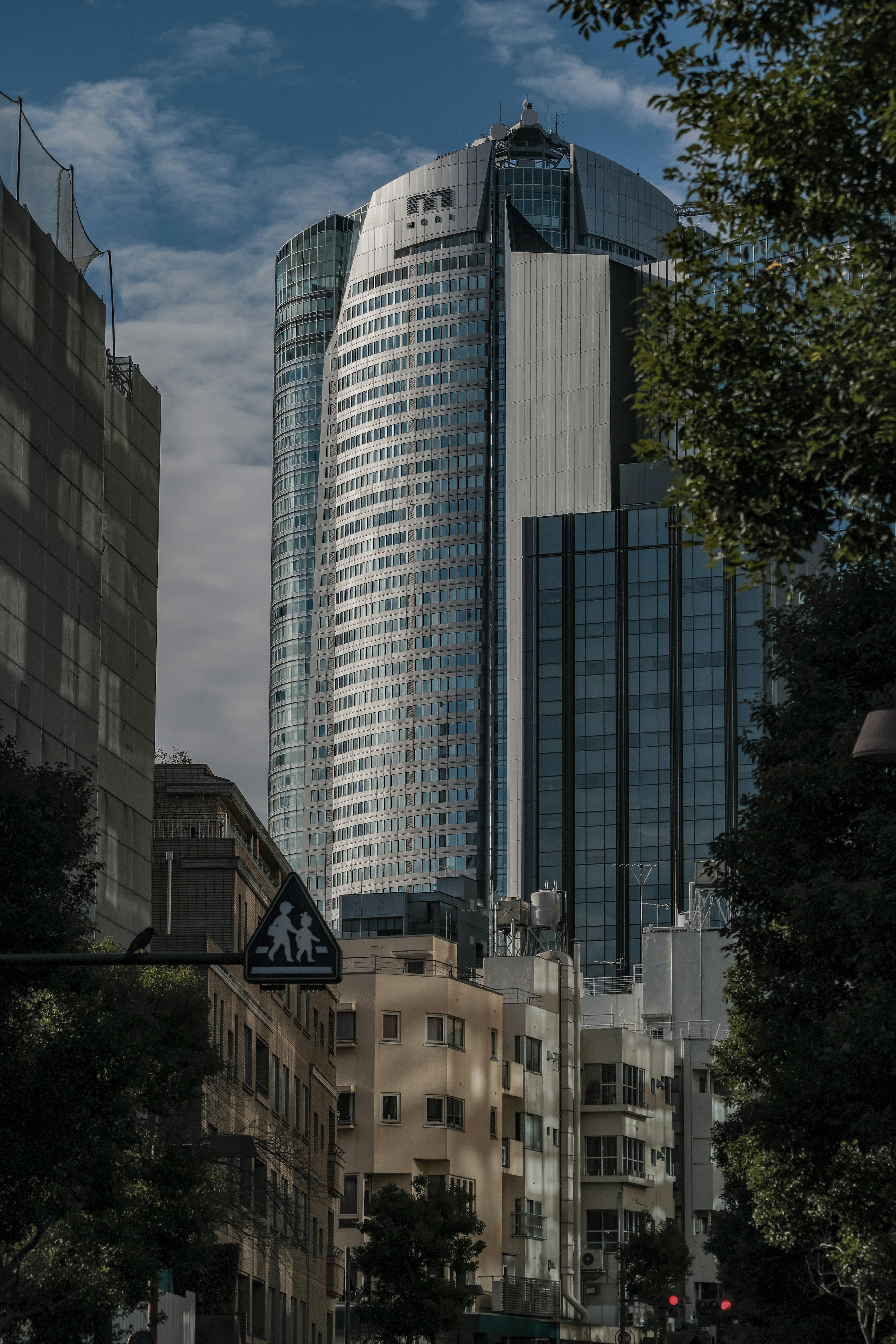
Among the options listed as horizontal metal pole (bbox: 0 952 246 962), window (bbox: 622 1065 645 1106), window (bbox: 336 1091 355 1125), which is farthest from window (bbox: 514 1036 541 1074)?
horizontal metal pole (bbox: 0 952 246 962)

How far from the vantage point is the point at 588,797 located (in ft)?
633

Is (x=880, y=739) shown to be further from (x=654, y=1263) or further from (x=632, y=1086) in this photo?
(x=632, y=1086)

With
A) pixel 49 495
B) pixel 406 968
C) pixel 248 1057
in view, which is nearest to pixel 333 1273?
pixel 248 1057

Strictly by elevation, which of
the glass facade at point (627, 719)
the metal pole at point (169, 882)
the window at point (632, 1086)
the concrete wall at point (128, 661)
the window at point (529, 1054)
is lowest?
the window at point (632, 1086)

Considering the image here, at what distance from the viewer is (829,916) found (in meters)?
27.8

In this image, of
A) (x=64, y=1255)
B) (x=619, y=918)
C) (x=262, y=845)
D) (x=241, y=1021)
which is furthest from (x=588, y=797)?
(x=64, y=1255)

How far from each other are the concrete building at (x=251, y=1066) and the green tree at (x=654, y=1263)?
22.8 meters

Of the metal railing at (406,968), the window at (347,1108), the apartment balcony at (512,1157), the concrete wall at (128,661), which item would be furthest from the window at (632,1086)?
the concrete wall at (128,661)

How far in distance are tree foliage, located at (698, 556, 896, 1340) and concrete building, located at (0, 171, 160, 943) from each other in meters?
28.2

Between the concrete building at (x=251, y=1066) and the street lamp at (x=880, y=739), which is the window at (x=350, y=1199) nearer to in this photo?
the concrete building at (x=251, y=1066)

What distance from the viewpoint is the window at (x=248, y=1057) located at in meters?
66.8

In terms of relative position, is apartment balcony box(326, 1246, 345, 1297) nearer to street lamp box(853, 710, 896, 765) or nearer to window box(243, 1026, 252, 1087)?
window box(243, 1026, 252, 1087)

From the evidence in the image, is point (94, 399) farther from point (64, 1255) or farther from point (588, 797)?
point (588, 797)

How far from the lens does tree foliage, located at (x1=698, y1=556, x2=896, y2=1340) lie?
2636 cm
